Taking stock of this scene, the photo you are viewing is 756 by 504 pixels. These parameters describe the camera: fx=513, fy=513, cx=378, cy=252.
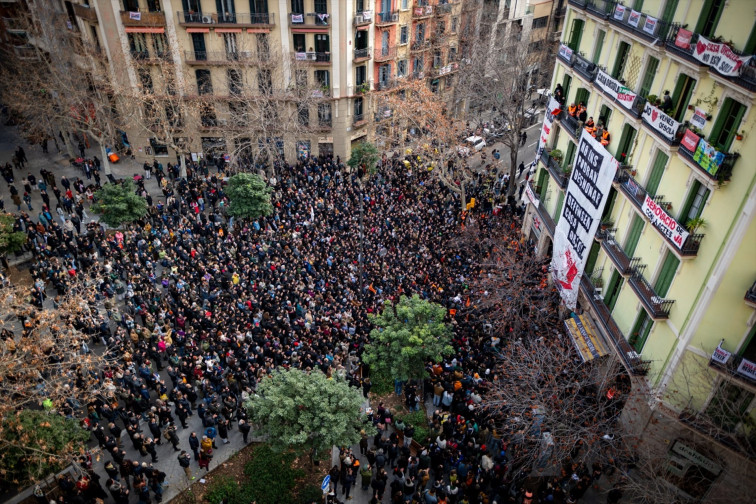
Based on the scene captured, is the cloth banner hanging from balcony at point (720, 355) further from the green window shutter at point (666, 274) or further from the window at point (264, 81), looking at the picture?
Answer: the window at point (264, 81)

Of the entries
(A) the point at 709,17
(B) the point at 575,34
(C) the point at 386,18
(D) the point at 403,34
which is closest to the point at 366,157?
(C) the point at 386,18

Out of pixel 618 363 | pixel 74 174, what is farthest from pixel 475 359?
pixel 74 174

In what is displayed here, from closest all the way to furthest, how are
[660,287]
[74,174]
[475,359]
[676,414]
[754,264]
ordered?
[754,264], [676,414], [660,287], [475,359], [74,174]

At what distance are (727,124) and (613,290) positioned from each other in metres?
8.43

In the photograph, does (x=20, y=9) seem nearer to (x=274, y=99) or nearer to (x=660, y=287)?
(x=274, y=99)

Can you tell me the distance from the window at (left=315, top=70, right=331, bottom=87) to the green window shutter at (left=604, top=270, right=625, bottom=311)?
2739 centimetres

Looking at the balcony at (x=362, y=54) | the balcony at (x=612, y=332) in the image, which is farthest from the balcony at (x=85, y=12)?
the balcony at (x=612, y=332)

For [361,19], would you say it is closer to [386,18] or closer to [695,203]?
[386,18]

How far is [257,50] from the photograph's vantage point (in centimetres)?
3831

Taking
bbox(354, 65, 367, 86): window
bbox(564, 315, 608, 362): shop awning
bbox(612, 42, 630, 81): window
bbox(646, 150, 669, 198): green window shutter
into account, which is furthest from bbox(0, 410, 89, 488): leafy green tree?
bbox(354, 65, 367, 86): window

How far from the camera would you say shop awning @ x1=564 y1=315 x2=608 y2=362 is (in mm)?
21719

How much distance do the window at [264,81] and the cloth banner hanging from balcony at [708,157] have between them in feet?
89.9

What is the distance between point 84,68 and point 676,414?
43.9 metres

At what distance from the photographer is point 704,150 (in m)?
16.2
